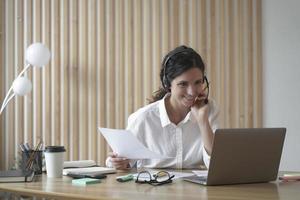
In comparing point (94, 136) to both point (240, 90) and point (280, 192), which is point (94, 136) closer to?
point (240, 90)

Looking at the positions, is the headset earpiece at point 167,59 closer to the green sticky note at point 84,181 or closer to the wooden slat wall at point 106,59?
the green sticky note at point 84,181

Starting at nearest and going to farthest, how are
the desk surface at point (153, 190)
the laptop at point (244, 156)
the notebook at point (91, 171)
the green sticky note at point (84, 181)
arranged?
the desk surface at point (153, 190) < the laptop at point (244, 156) < the green sticky note at point (84, 181) < the notebook at point (91, 171)

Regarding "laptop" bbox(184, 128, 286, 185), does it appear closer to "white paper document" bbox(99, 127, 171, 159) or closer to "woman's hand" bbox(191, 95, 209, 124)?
"white paper document" bbox(99, 127, 171, 159)

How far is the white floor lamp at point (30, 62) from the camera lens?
3.35 meters

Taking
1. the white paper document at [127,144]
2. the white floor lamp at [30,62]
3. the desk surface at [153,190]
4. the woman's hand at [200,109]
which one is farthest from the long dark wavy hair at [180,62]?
the white floor lamp at [30,62]

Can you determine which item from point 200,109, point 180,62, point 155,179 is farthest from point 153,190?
point 180,62

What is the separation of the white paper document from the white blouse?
28 cm

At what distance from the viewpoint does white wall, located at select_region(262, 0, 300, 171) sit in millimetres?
3291

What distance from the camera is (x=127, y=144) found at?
1.88 meters

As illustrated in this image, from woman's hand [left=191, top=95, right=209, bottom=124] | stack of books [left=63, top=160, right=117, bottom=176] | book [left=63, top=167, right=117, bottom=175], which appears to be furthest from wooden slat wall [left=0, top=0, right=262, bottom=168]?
book [left=63, top=167, right=117, bottom=175]

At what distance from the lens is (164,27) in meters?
3.58

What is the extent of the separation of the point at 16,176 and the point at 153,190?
0.67m

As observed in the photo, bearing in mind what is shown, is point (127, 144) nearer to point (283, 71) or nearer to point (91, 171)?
point (91, 171)

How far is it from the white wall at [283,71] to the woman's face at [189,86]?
134 centimetres
